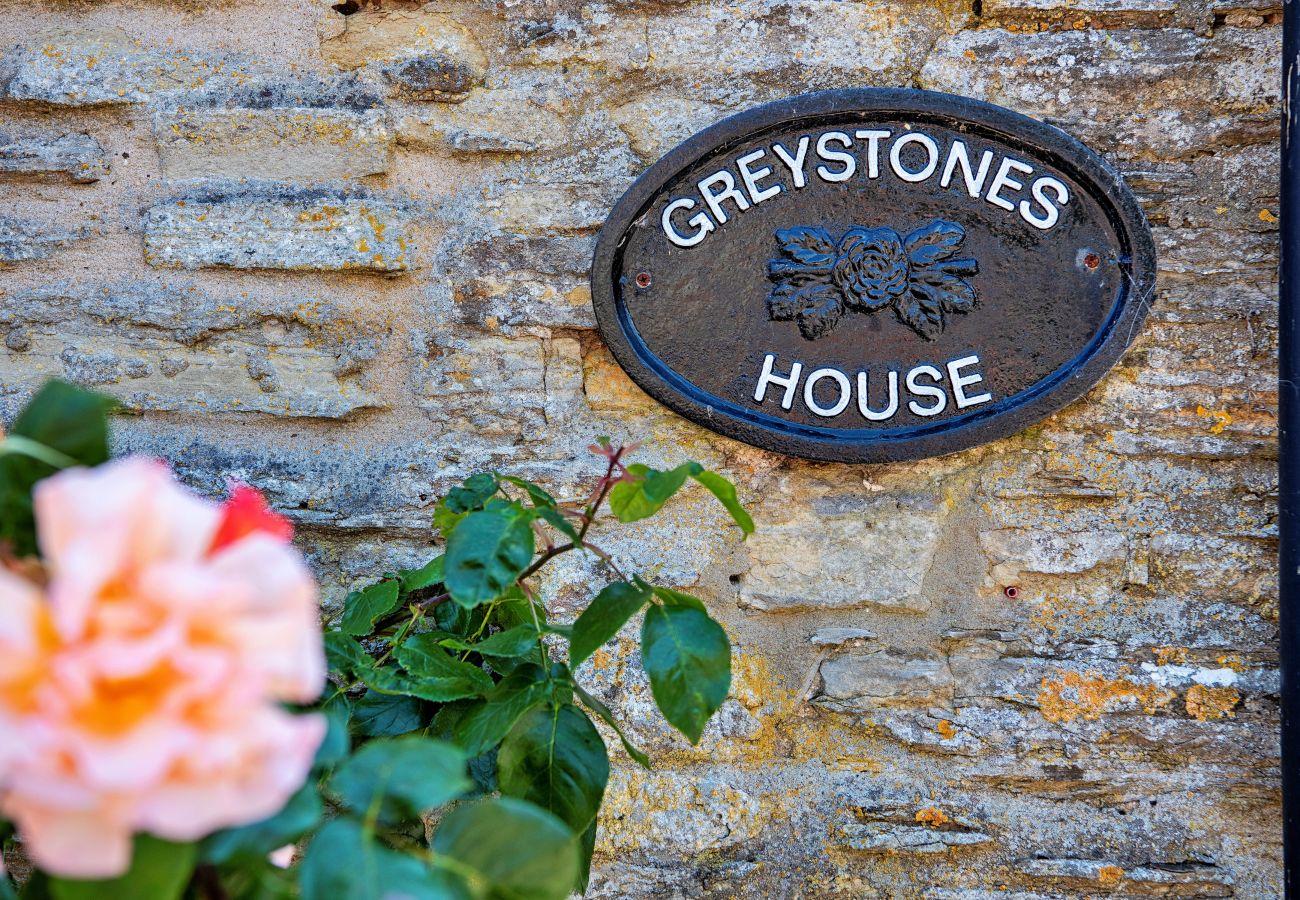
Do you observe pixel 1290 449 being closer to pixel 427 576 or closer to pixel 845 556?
pixel 845 556

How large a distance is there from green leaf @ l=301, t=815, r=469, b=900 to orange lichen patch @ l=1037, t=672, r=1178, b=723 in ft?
3.43

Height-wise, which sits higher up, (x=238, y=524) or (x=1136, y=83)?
(x=1136, y=83)

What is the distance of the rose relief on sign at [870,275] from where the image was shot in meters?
1.34

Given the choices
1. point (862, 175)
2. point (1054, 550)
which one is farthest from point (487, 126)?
point (1054, 550)

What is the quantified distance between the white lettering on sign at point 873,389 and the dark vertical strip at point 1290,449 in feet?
1.23

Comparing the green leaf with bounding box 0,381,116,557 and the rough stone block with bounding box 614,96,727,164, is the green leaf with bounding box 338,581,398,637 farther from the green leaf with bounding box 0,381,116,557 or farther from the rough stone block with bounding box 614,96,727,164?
the rough stone block with bounding box 614,96,727,164

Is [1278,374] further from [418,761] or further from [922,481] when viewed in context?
[418,761]

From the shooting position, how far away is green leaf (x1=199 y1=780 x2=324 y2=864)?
1.80 ft

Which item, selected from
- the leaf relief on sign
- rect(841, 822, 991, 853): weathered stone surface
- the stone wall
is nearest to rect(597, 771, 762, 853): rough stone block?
the stone wall

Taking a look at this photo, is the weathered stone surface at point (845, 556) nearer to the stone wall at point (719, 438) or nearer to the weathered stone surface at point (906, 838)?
the stone wall at point (719, 438)

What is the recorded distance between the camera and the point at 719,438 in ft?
4.66

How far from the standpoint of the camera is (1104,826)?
1.36 meters

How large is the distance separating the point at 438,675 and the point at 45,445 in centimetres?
49

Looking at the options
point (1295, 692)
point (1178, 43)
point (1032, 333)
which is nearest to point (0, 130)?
point (1032, 333)
